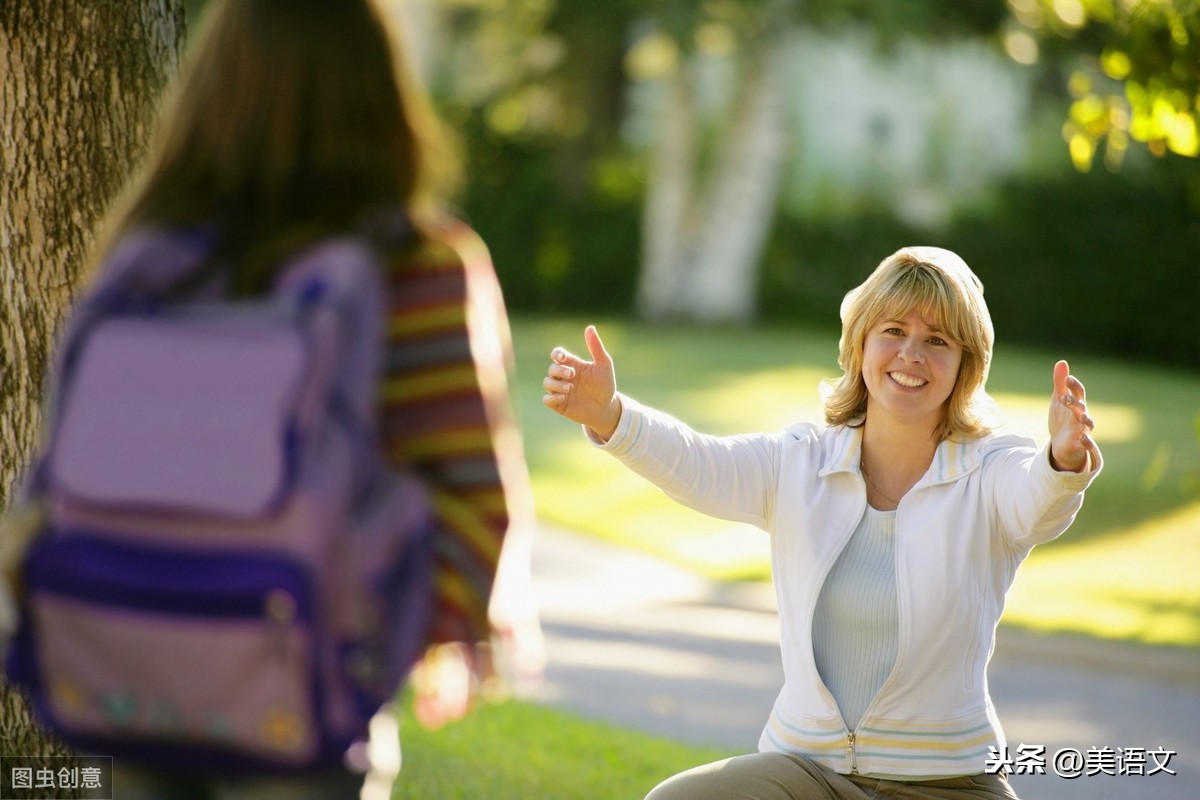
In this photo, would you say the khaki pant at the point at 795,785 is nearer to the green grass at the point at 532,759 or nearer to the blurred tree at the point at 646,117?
the green grass at the point at 532,759

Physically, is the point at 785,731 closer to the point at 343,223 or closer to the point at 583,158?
the point at 343,223

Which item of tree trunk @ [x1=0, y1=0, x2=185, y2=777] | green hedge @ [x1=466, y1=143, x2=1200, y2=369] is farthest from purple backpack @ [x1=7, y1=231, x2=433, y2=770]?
green hedge @ [x1=466, y1=143, x2=1200, y2=369]

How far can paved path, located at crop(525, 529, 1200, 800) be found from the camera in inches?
280

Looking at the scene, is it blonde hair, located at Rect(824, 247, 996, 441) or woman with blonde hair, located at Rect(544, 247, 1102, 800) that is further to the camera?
blonde hair, located at Rect(824, 247, 996, 441)

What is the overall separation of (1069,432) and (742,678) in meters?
5.37

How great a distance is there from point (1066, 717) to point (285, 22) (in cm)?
650

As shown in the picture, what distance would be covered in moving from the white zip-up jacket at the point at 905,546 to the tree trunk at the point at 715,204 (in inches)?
946

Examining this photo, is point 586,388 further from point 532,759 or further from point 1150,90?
point 1150,90

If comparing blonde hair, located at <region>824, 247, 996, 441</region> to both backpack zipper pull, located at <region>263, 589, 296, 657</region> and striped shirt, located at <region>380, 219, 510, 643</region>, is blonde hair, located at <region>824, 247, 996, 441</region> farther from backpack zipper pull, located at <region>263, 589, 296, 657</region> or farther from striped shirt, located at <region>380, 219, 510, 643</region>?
backpack zipper pull, located at <region>263, 589, 296, 657</region>

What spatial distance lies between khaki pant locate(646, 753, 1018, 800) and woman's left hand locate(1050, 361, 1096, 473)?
0.67 m

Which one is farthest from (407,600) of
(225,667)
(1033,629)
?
(1033,629)

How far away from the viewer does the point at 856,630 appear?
3246mm

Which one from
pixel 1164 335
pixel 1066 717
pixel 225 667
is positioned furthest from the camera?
pixel 1164 335

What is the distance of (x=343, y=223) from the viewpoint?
2184 millimetres
